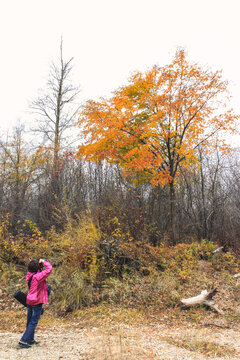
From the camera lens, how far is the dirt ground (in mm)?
4098

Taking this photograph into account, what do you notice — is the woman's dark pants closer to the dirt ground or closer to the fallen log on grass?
the dirt ground

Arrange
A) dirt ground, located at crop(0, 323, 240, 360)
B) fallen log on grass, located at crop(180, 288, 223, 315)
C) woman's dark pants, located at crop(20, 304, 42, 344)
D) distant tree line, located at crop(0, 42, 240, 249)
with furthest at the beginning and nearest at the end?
distant tree line, located at crop(0, 42, 240, 249)
fallen log on grass, located at crop(180, 288, 223, 315)
woman's dark pants, located at crop(20, 304, 42, 344)
dirt ground, located at crop(0, 323, 240, 360)

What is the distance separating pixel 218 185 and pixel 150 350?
12.2m

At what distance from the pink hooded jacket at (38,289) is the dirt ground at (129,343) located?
770mm

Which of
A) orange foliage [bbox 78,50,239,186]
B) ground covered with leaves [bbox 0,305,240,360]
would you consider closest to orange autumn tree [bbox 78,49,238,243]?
orange foliage [bbox 78,50,239,186]

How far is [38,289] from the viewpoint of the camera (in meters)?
4.57

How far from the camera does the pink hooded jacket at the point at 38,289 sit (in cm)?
450

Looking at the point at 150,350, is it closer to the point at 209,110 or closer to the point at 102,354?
the point at 102,354

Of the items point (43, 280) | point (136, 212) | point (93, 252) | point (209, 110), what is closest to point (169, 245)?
point (136, 212)

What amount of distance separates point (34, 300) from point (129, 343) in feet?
6.05

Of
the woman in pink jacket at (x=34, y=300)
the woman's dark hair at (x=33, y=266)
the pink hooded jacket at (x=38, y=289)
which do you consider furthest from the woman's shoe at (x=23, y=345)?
the woman's dark hair at (x=33, y=266)

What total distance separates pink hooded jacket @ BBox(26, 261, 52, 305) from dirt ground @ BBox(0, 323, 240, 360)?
2.53ft

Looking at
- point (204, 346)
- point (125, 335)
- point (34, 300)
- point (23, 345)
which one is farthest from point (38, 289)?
point (204, 346)

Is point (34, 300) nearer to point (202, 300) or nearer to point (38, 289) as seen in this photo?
point (38, 289)
